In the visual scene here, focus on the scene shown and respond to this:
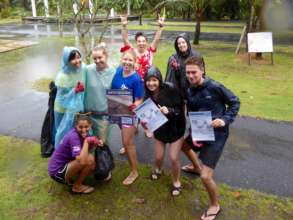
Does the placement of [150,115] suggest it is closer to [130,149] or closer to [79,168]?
[130,149]

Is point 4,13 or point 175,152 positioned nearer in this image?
Answer: point 175,152

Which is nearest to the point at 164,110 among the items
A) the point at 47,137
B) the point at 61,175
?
the point at 61,175

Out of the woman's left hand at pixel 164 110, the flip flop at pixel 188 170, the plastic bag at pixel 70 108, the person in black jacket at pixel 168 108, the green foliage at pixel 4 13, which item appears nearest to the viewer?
the woman's left hand at pixel 164 110

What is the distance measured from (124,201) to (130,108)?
109 centimetres

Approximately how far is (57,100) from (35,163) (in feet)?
4.74

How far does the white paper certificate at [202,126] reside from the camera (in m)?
3.47

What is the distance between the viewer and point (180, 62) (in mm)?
4977

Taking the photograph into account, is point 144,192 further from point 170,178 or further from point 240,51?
point 240,51

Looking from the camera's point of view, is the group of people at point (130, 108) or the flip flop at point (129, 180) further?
the flip flop at point (129, 180)

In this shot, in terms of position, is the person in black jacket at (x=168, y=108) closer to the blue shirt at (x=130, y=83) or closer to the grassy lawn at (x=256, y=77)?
the blue shirt at (x=130, y=83)

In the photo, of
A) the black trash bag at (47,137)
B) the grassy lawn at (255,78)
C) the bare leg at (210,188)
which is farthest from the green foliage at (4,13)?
the bare leg at (210,188)

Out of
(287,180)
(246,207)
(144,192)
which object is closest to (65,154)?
(144,192)

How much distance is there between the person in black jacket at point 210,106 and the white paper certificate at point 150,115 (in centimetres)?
32

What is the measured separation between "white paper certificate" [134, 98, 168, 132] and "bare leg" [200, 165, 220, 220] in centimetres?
66
